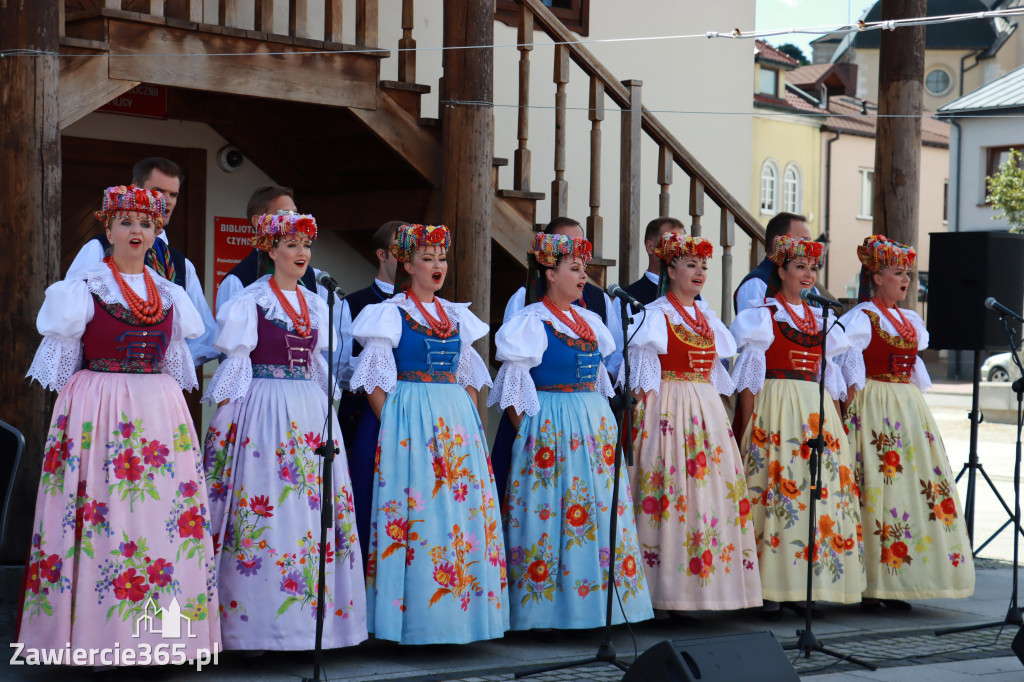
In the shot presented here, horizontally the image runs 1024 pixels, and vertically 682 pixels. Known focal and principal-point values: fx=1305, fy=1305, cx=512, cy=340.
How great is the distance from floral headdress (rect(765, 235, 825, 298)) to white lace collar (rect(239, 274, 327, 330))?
2.28m

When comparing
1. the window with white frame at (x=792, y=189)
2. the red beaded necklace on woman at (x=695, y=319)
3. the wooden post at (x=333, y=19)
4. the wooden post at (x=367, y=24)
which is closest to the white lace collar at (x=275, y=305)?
the red beaded necklace on woman at (x=695, y=319)

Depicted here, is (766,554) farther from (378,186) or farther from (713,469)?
(378,186)

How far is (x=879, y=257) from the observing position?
6438mm

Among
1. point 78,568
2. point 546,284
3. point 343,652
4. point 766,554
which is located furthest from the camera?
point 766,554

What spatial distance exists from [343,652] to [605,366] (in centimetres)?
171

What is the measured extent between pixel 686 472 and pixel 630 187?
2392 millimetres

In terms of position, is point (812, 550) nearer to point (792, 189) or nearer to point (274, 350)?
point (274, 350)

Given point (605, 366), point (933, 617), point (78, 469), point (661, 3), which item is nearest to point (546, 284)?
point (605, 366)

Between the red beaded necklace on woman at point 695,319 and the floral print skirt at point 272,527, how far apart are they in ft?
5.99

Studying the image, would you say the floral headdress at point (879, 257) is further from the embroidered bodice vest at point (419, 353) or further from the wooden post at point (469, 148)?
the embroidered bodice vest at point (419, 353)

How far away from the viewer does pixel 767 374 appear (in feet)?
20.1

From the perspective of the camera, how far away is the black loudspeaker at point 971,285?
23.3 ft

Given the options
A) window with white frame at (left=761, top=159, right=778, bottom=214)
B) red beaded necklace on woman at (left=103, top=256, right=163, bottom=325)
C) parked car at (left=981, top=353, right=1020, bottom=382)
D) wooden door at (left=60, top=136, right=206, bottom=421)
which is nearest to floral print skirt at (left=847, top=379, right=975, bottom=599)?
red beaded necklace on woman at (left=103, top=256, right=163, bottom=325)

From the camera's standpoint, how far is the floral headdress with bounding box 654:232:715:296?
5.77 meters
